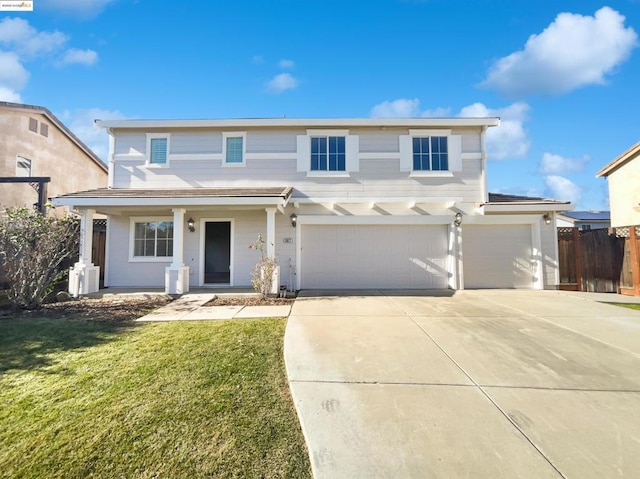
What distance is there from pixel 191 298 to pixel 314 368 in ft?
17.8

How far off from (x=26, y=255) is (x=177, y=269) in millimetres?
3153

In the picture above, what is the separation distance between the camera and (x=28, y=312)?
6.22 meters

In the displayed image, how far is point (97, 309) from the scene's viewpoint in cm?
666

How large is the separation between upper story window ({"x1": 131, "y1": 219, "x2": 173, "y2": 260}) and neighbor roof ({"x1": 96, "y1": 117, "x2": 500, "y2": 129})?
10.9 feet

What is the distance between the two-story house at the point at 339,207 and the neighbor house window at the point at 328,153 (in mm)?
35

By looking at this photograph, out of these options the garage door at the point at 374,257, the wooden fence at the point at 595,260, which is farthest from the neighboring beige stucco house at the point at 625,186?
the garage door at the point at 374,257

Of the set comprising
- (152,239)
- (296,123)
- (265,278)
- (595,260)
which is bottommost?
(265,278)

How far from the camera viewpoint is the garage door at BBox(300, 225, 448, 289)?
9484mm

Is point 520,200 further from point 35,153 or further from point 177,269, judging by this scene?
point 35,153

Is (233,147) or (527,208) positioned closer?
(527,208)

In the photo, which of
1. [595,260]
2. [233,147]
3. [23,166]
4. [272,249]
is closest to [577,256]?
[595,260]

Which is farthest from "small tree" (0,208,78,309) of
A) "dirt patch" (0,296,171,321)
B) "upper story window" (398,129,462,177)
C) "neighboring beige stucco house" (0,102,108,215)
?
"upper story window" (398,129,462,177)

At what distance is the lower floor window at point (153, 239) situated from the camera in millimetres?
9719

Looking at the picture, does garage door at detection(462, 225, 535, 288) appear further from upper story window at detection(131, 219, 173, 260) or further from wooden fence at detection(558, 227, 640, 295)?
upper story window at detection(131, 219, 173, 260)
